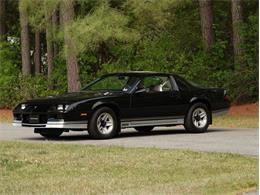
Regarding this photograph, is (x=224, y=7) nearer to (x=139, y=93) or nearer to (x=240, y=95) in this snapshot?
(x=240, y=95)

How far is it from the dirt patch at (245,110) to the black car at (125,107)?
26.7 feet

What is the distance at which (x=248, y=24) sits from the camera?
101 ft

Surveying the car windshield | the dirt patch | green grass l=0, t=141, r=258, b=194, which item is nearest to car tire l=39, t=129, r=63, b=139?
the car windshield

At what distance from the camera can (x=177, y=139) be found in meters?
15.4

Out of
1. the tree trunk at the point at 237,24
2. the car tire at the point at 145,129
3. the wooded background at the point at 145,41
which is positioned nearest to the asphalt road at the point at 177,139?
the car tire at the point at 145,129

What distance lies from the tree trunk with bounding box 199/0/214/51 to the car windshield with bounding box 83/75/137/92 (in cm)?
1516

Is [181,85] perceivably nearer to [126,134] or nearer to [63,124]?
[126,134]

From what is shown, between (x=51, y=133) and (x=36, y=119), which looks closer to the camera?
(x=36, y=119)

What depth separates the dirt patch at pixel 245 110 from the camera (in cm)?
2589

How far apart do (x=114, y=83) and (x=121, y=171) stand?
6842mm

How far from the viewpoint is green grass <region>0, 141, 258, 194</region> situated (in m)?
8.37

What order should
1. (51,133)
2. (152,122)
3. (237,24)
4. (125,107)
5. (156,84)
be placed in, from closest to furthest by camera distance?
(125,107)
(51,133)
(152,122)
(156,84)
(237,24)

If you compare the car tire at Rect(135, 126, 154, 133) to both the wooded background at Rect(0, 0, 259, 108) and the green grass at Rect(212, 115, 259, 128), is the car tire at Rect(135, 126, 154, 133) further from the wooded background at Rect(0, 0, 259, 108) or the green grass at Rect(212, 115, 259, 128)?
the wooded background at Rect(0, 0, 259, 108)

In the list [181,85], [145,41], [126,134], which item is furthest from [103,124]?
[145,41]
